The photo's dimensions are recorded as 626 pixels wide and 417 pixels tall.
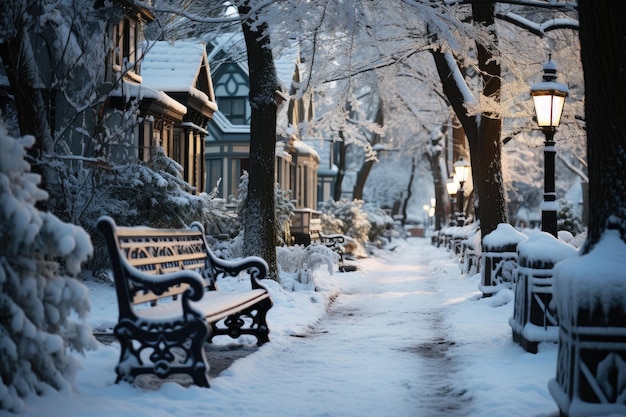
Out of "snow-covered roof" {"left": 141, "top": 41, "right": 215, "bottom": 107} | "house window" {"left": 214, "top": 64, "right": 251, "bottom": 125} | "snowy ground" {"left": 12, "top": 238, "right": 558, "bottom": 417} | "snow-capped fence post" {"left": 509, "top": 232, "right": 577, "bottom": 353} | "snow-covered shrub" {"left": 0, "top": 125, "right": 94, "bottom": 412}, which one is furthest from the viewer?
"house window" {"left": 214, "top": 64, "right": 251, "bottom": 125}

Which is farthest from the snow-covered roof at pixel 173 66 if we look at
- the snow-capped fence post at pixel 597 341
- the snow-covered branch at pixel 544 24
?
the snow-capped fence post at pixel 597 341

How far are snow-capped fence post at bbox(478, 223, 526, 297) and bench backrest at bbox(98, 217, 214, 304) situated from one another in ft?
22.5

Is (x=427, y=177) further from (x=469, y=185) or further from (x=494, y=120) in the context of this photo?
(x=494, y=120)

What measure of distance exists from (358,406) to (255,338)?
3.74 meters

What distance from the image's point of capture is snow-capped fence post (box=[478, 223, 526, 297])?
50.5 ft

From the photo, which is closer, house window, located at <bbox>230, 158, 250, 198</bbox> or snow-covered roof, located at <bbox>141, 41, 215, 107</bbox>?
snow-covered roof, located at <bbox>141, 41, 215, 107</bbox>

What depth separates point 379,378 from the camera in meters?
8.34

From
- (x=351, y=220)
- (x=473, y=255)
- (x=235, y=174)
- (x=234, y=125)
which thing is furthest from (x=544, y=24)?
(x=351, y=220)

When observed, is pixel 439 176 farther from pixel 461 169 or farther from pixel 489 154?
pixel 489 154

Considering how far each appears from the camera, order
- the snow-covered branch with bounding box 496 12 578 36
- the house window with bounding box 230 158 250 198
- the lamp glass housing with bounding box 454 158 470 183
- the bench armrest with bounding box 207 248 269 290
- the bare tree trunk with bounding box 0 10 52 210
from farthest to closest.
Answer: the house window with bounding box 230 158 250 198
the lamp glass housing with bounding box 454 158 470 183
the snow-covered branch with bounding box 496 12 578 36
the bare tree trunk with bounding box 0 10 52 210
the bench armrest with bounding box 207 248 269 290

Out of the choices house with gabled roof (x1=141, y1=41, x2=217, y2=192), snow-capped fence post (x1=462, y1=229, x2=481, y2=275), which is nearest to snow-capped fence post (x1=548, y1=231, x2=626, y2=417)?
snow-capped fence post (x1=462, y1=229, x2=481, y2=275)

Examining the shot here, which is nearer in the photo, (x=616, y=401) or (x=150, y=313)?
(x=616, y=401)

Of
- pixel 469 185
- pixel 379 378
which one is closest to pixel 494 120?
pixel 379 378

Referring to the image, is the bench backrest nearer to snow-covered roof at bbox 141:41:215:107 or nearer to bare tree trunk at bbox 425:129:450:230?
snow-covered roof at bbox 141:41:215:107
